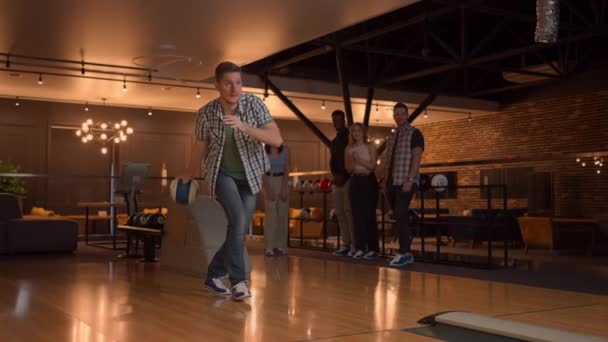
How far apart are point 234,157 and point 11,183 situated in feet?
35.7

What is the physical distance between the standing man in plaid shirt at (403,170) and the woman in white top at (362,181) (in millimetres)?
512

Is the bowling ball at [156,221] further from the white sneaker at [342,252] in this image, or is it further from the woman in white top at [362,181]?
the white sneaker at [342,252]

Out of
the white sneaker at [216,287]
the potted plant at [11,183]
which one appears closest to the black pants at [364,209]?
the white sneaker at [216,287]

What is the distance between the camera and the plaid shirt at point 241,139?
3.96 meters

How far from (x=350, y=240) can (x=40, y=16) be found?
13.3 feet

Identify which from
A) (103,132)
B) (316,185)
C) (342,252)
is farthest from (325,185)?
(103,132)

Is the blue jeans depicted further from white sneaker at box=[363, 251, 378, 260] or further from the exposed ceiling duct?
white sneaker at box=[363, 251, 378, 260]

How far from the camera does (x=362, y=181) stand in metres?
7.14

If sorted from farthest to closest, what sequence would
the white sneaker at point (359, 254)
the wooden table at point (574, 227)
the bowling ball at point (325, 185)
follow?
the bowling ball at point (325, 185)
the wooden table at point (574, 227)
the white sneaker at point (359, 254)

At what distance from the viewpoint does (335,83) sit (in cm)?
1304

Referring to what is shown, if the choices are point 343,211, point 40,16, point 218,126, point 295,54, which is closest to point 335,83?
point 295,54

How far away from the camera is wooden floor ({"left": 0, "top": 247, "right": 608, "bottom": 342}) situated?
3008 millimetres

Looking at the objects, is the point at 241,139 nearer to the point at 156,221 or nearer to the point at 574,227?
the point at 156,221

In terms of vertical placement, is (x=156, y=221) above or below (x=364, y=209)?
below
